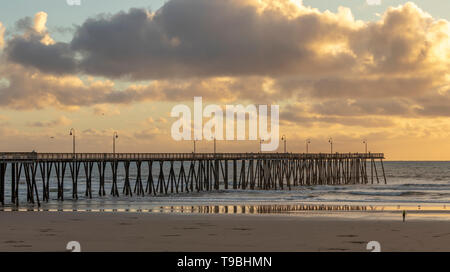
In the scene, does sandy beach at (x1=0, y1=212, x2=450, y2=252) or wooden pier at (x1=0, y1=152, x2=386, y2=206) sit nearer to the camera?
sandy beach at (x1=0, y1=212, x2=450, y2=252)

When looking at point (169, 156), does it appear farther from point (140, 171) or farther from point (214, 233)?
point (214, 233)

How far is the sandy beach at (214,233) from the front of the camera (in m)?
23.0

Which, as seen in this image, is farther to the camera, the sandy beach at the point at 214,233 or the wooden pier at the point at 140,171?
the wooden pier at the point at 140,171

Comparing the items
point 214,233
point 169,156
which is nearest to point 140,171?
point 169,156

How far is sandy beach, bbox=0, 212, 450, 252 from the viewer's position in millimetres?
23016

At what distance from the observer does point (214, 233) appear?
2661 centimetres

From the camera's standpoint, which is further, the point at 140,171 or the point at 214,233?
the point at 140,171

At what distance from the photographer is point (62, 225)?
2952 cm

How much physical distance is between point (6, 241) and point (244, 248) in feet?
30.3

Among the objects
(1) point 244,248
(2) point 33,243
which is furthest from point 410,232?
(2) point 33,243
